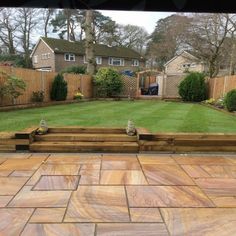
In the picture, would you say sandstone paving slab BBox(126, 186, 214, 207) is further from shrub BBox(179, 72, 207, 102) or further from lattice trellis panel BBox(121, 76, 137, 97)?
lattice trellis panel BBox(121, 76, 137, 97)

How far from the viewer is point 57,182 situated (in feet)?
10.8

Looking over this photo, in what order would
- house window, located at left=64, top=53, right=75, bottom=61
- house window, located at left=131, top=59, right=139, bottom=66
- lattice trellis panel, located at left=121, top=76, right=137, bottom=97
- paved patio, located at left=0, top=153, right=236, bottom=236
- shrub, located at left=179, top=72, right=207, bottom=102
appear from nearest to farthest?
paved patio, located at left=0, top=153, right=236, bottom=236
shrub, located at left=179, top=72, right=207, bottom=102
lattice trellis panel, located at left=121, top=76, right=137, bottom=97
house window, located at left=64, top=53, right=75, bottom=61
house window, located at left=131, top=59, right=139, bottom=66

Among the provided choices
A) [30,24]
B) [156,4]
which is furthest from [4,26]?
[156,4]

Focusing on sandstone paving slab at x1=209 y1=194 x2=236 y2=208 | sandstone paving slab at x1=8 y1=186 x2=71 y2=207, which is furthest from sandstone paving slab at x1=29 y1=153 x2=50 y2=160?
sandstone paving slab at x1=209 y1=194 x2=236 y2=208

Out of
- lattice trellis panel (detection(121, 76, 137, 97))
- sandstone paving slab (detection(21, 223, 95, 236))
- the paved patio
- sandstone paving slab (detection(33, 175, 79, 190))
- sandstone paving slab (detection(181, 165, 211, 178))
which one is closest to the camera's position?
sandstone paving slab (detection(21, 223, 95, 236))

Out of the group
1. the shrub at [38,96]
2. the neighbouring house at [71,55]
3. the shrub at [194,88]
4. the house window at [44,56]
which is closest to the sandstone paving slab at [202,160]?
the shrub at [38,96]

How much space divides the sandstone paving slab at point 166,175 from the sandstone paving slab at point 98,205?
1.65 ft

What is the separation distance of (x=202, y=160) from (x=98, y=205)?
213cm

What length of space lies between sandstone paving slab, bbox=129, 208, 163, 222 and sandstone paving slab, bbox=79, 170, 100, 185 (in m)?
0.82

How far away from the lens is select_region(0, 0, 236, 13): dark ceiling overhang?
3.47m

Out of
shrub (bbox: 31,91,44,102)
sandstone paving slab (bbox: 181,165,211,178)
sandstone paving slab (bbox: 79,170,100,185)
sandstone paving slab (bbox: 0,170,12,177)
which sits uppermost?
shrub (bbox: 31,91,44,102)

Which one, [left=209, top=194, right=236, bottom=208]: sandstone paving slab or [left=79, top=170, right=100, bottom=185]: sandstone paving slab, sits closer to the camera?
[left=209, top=194, right=236, bottom=208]: sandstone paving slab

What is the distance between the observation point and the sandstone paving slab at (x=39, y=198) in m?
2.73

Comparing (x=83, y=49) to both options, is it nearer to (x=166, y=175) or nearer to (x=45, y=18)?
(x=45, y=18)
